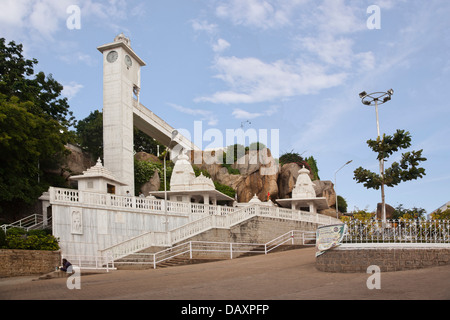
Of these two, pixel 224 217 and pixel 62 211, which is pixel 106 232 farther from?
pixel 224 217

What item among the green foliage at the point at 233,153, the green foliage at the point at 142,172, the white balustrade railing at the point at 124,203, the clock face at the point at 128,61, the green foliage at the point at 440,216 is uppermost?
the clock face at the point at 128,61

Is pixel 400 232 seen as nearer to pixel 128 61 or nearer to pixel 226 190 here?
pixel 128 61

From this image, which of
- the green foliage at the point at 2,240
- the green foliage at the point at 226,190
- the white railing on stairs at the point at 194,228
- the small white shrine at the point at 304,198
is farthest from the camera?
the green foliage at the point at 226,190

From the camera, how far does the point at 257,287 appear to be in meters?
13.9

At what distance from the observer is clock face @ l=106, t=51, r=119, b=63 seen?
129ft

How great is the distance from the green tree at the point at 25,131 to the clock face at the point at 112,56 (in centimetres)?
475

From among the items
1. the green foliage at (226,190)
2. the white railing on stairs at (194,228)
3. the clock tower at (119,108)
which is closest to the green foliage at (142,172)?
the clock tower at (119,108)

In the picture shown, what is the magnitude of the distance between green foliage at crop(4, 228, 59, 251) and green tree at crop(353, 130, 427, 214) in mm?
15769

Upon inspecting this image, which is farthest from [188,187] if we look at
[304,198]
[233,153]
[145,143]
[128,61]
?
[145,143]

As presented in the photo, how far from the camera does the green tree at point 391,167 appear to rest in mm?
22719

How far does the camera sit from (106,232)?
27234 mm

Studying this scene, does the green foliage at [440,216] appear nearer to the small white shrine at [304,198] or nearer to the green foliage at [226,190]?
the small white shrine at [304,198]

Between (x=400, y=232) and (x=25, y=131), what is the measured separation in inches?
889

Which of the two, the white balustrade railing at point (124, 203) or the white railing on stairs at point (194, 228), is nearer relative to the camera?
the white railing on stairs at point (194, 228)
